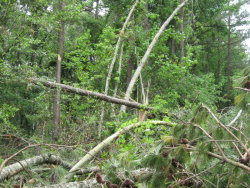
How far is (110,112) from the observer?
10.2m

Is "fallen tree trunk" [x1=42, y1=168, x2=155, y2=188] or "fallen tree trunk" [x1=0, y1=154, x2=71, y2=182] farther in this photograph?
"fallen tree trunk" [x1=0, y1=154, x2=71, y2=182]

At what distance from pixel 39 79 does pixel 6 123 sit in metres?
1.39

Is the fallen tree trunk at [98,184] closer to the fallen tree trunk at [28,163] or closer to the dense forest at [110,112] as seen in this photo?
the dense forest at [110,112]

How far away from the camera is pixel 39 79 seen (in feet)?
27.5

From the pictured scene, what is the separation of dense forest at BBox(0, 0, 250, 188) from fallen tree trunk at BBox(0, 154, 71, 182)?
1 centimetres

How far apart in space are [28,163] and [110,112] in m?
5.81

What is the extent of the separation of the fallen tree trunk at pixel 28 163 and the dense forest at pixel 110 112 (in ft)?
0.04

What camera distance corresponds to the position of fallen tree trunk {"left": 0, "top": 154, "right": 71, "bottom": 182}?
13.3 ft

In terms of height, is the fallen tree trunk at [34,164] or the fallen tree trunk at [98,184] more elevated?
the fallen tree trunk at [98,184]

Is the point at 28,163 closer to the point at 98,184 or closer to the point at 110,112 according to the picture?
the point at 98,184

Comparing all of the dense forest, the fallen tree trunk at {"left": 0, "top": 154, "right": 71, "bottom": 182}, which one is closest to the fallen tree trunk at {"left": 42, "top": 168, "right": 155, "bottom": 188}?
the dense forest

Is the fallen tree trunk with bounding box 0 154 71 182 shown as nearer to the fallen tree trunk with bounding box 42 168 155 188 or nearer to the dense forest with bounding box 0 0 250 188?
the dense forest with bounding box 0 0 250 188

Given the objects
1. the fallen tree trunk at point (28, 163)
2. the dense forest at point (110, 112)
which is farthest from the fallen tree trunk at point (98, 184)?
the fallen tree trunk at point (28, 163)

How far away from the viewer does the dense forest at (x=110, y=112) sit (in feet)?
11.2
